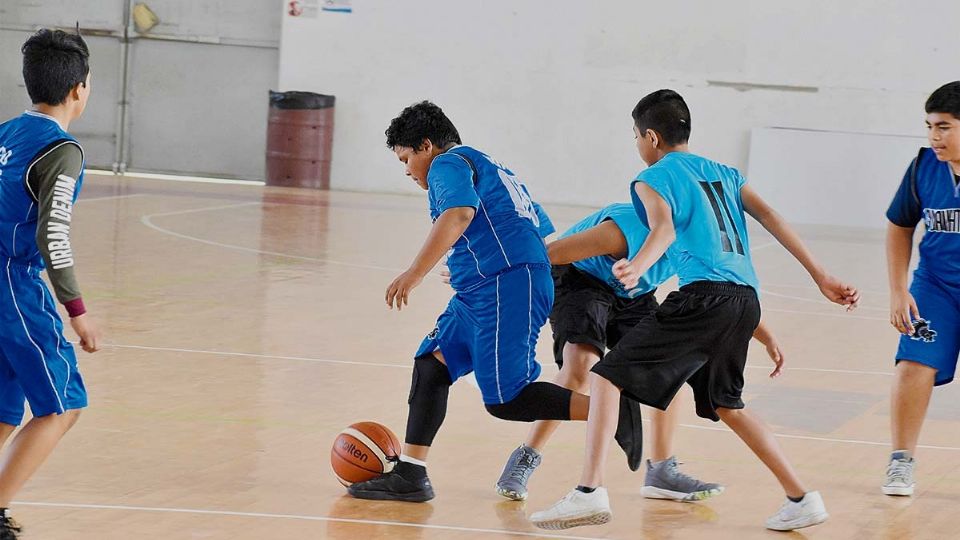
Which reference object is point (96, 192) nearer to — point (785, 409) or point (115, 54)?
point (115, 54)

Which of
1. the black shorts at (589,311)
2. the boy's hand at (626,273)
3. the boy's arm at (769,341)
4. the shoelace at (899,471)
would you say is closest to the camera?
the boy's hand at (626,273)

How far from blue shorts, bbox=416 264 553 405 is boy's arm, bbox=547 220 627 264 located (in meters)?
0.08

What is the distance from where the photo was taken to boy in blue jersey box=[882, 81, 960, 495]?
211 inches

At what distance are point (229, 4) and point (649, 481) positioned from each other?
19.2 metres

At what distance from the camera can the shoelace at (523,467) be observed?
5121mm

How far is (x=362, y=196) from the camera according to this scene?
21.6 metres

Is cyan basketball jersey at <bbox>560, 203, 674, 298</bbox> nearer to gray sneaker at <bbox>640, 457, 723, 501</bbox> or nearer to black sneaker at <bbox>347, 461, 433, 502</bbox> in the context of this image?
gray sneaker at <bbox>640, 457, 723, 501</bbox>

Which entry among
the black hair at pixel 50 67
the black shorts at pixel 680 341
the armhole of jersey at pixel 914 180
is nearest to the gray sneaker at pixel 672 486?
the black shorts at pixel 680 341

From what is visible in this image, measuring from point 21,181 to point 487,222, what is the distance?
5.60ft

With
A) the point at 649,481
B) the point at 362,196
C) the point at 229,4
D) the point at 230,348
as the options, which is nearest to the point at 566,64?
the point at 362,196

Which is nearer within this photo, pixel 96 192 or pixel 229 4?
pixel 96 192

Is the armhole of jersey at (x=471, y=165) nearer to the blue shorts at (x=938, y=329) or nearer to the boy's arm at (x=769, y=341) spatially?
the boy's arm at (x=769, y=341)

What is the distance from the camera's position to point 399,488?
4934mm

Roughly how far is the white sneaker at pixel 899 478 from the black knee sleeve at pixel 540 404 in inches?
59.9
